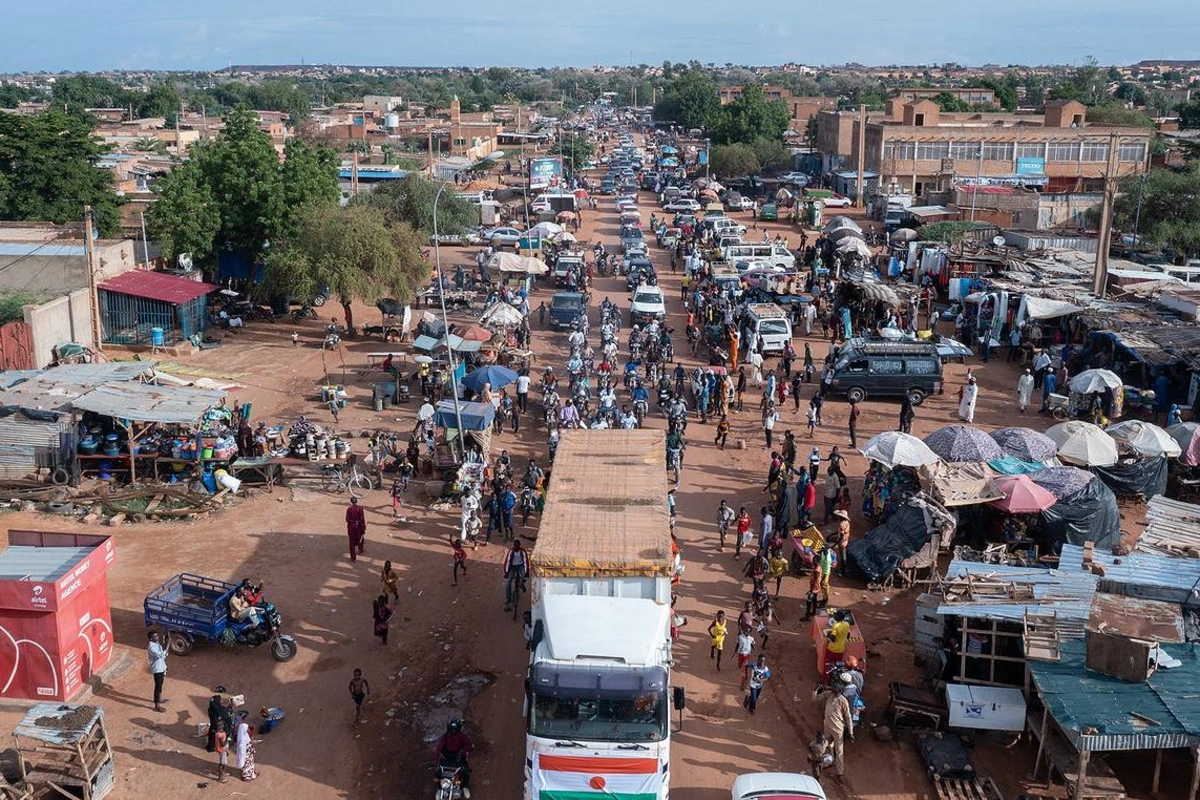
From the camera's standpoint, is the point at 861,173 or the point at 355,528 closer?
the point at 355,528

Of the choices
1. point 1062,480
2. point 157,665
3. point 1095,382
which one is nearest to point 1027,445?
point 1062,480

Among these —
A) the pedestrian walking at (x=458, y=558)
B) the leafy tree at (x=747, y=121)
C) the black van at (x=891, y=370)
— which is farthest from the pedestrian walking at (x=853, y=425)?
the leafy tree at (x=747, y=121)

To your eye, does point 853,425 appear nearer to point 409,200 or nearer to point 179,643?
point 179,643

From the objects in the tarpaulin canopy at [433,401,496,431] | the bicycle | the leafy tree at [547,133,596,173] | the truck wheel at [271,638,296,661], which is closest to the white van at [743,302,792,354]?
the tarpaulin canopy at [433,401,496,431]

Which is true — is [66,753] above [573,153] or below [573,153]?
below

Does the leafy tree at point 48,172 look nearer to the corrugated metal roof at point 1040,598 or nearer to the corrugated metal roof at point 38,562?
the corrugated metal roof at point 38,562

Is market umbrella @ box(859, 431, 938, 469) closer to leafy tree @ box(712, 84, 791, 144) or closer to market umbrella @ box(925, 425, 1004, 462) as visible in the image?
market umbrella @ box(925, 425, 1004, 462)
